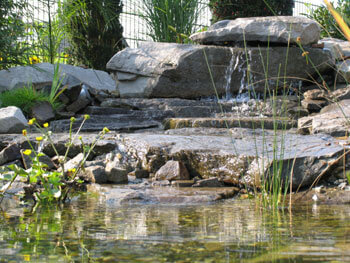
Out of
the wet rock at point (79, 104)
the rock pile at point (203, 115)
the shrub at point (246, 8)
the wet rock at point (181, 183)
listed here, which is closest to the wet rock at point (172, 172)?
the rock pile at point (203, 115)

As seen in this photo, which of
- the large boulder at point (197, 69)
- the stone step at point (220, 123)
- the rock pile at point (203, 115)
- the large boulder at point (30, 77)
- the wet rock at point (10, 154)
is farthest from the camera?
the large boulder at point (197, 69)

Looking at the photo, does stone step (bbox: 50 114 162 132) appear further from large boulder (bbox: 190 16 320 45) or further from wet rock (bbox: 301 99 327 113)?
large boulder (bbox: 190 16 320 45)

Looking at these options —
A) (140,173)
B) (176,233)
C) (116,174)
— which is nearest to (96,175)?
(116,174)

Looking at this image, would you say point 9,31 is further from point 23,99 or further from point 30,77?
point 23,99

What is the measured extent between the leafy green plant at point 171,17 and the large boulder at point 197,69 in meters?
1.67

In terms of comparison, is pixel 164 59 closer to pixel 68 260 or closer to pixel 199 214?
pixel 199 214

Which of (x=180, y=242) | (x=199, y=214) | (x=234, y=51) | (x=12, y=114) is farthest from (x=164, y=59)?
(x=180, y=242)

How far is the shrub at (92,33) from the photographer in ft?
30.7

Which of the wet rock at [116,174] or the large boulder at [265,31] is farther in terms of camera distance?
the large boulder at [265,31]

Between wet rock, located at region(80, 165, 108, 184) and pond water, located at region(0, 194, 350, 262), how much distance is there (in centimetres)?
75

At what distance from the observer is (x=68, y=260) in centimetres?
133

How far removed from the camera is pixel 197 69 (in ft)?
23.3

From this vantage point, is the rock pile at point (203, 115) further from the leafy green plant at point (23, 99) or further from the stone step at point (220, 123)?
the leafy green plant at point (23, 99)

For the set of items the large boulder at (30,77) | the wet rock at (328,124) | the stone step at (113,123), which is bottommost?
the stone step at (113,123)
